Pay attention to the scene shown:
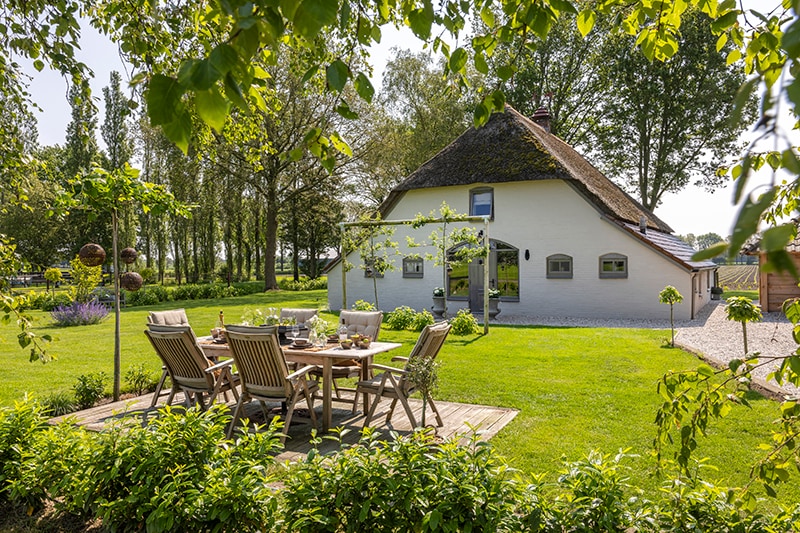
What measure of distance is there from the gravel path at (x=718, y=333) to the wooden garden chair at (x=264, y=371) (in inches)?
235

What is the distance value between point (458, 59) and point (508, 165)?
54.9 feet

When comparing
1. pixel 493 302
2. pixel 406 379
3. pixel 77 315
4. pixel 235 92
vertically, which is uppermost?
pixel 235 92

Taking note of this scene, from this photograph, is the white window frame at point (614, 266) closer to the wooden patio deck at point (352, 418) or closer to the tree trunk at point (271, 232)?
the wooden patio deck at point (352, 418)

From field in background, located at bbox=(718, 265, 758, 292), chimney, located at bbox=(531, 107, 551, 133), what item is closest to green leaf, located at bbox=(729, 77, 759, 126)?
field in background, located at bbox=(718, 265, 758, 292)

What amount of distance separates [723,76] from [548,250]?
1568 cm

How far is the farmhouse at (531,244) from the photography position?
16.2 metres

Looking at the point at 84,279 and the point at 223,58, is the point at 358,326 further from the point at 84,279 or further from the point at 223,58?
the point at 84,279

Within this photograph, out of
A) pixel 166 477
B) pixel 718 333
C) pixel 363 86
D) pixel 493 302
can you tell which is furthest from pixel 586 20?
pixel 493 302

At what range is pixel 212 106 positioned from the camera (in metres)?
0.98

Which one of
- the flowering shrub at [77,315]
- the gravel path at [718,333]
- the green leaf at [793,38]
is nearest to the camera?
the green leaf at [793,38]

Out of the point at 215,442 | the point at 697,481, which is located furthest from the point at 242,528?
the point at 697,481

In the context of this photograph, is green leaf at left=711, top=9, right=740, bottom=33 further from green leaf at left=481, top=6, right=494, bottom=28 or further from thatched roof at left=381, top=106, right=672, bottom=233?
thatched roof at left=381, top=106, right=672, bottom=233

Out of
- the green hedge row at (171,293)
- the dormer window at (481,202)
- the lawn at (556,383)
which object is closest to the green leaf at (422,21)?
the lawn at (556,383)

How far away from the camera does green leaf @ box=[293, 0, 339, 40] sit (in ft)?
3.12
